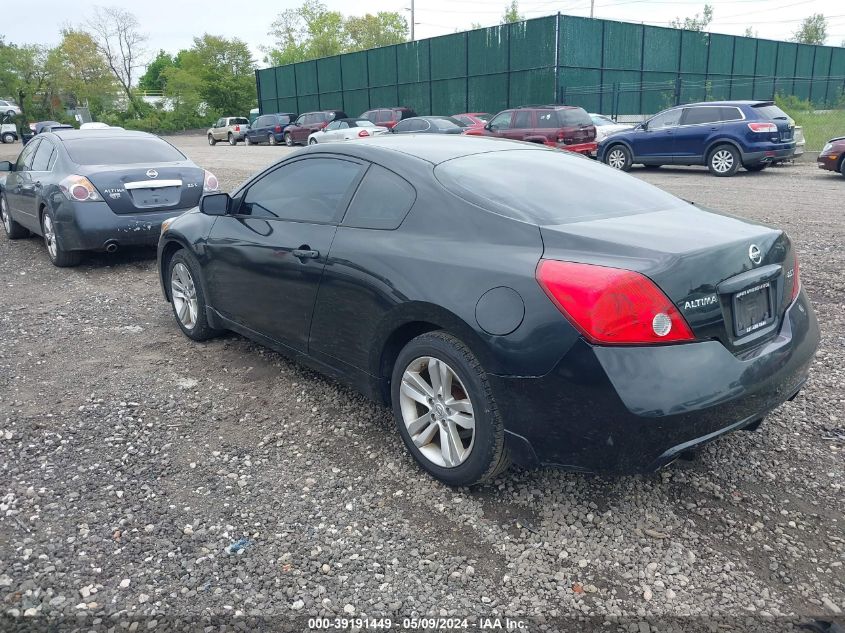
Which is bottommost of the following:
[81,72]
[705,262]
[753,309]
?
[753,309]

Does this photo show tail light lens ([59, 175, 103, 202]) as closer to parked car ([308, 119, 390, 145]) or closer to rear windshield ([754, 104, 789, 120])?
rear windshield ([754, 104, 789, 120])

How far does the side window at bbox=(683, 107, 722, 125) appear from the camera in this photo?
15.6 meters

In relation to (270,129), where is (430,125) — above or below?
above

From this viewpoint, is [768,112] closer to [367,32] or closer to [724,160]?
[724,160]

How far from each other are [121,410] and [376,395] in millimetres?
1696

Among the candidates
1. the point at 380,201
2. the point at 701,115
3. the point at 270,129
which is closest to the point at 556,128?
the point at 701,115

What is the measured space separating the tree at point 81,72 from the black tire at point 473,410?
66.4 metres

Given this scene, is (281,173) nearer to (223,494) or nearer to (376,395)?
(376,395)

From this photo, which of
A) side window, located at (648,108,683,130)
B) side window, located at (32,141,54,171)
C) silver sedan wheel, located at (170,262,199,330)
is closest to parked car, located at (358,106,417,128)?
side window, located at (648,108,683,130)

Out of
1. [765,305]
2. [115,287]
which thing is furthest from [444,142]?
[115,287]

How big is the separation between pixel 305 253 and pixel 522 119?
56.1 ft

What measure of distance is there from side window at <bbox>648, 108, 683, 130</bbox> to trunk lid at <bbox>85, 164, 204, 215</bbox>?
12182 mm

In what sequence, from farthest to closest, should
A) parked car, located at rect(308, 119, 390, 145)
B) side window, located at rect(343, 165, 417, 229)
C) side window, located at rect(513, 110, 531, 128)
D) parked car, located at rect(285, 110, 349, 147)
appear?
parked car, located at rect(285, 110, 349, 147) < parked car, located at rect(308, 119, 390, 145) < side window, located at rect(513, 110, 531, 128) < side window, located at rect(343, 165, 417, 229)

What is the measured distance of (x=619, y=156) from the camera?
17.6 m
